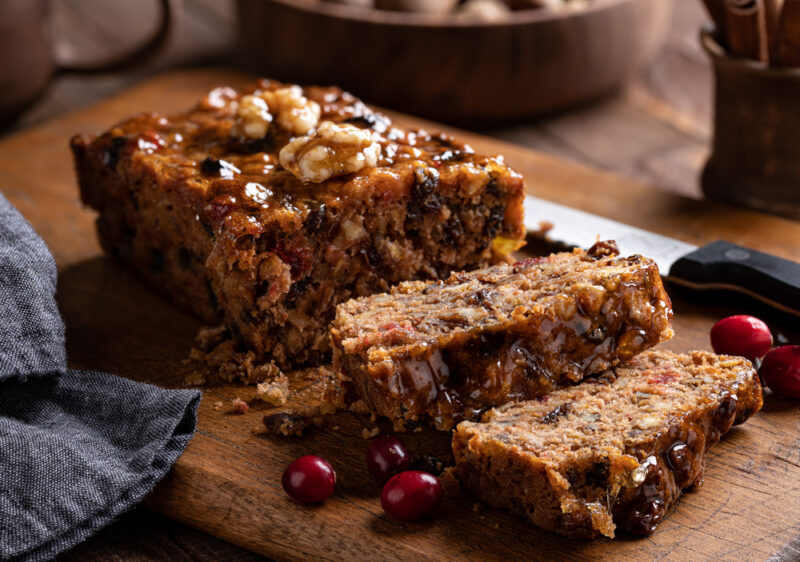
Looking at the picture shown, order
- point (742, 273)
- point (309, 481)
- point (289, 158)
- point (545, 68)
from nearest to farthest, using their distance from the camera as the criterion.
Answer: point (309, 481), point (289, 158), point (742, 273), point (545, 68)

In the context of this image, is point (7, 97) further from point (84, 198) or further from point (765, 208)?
point (765, 208)

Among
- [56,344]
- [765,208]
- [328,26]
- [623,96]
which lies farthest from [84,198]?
[623,96]

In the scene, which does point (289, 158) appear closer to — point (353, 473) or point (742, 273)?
point (353, 473)

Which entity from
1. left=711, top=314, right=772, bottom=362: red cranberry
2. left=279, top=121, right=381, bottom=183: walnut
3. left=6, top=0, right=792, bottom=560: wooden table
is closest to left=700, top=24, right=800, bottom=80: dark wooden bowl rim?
left=6, top=0, right=792, bottom=560: wooden table

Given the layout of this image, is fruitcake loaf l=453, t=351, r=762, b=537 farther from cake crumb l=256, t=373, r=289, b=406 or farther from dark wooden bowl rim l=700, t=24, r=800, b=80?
dark wooden bowl rim l=700, t=24, r=800, b=80

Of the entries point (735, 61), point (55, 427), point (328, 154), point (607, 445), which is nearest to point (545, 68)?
point (735, 61)

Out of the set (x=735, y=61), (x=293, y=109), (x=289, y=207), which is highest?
(x=735, y=61)
